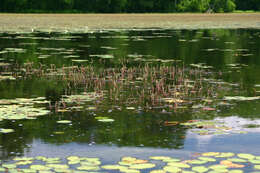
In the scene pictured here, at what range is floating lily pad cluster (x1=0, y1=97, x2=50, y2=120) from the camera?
9156 mm

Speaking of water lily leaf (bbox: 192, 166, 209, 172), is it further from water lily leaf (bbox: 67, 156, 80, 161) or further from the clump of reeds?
the clump of reeds

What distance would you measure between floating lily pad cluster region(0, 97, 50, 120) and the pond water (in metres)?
0.02

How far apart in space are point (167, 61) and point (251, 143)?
1026cm

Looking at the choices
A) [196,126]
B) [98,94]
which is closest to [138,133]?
[196,126]

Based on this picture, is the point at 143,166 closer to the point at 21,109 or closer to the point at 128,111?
the point at 128,111

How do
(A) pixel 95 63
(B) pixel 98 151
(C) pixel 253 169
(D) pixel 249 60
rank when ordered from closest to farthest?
(C) pixel 253 169 → (B) pixel 98 151 → (A) pixel 95 63 → (D) pixel 249 60

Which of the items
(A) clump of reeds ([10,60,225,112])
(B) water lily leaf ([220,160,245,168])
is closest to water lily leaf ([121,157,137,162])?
(B) water lily leaf ([220,160,245,168])

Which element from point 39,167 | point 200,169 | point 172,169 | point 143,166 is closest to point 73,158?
point 39,167

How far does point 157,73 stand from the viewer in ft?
47.4

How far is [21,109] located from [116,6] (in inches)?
3315

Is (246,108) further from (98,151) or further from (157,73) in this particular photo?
(157,73)

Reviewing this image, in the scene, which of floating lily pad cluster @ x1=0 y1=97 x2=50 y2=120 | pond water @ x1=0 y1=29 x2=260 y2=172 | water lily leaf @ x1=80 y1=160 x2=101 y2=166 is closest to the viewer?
water lily leaf @ x1=80 y1=160 x2=101 y2=166

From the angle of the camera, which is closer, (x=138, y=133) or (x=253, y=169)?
(x=253, y=169)

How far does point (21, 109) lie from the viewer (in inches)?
381
